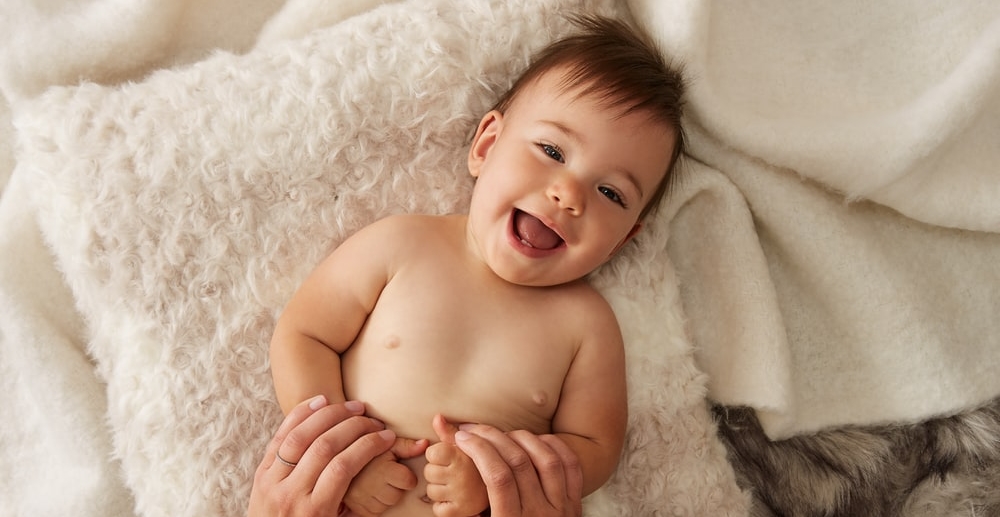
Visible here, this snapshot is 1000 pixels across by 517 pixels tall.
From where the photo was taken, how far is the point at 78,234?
1433mm

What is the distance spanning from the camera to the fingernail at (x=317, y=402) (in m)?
1.32

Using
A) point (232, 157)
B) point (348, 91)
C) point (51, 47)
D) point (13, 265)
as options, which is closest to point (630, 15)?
point (348, 91)

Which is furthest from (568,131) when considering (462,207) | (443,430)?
(443,430)

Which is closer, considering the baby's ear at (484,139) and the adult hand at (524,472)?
the adult hand at (524,472)

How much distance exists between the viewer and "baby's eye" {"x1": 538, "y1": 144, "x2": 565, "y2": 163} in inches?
54.8

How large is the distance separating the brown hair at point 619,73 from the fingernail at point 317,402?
2.05ft

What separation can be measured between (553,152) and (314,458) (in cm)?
64

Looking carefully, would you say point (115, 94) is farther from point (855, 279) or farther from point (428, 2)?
point (855, 279)

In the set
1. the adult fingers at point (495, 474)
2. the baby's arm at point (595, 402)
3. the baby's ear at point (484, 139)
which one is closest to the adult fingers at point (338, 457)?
the adult fingers at point (495, 474)

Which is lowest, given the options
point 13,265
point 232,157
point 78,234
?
point 13,265

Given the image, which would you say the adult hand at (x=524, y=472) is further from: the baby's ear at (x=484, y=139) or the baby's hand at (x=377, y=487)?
the baby's ear at (x=484, y=139)

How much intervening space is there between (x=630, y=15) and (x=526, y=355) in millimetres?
770

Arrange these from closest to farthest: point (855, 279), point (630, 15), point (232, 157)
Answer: point (232, 157) → point (855, 279) → point (630, 15)

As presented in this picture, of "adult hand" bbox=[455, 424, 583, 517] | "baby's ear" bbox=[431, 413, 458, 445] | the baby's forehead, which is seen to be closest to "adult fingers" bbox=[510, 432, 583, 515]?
"adult hand" bbox=[455, 424, 583, 517]
